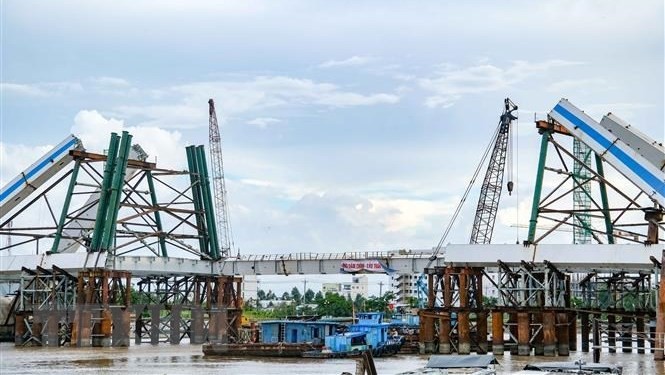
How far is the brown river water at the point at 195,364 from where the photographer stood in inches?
2400

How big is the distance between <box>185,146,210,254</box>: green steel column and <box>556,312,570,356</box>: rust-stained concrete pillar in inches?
1733

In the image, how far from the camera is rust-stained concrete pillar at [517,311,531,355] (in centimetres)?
7331

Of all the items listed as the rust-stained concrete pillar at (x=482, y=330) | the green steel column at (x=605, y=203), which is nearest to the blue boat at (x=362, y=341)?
the rust-stained concrete pillar at (x=482, y=330)

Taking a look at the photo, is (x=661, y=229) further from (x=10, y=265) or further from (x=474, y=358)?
(x=10, y=265)

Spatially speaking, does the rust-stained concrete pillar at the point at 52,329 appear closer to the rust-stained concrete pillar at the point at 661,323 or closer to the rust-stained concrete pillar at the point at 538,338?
the rust-stained concrete pillar at the point at 538,338

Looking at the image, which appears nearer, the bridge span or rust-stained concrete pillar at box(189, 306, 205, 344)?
the bridge span

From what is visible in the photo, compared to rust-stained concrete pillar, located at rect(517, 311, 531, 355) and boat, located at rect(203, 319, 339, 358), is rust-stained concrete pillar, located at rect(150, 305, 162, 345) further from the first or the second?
rust-stained concrete pillar, located at rect(517, 311, 531, 355)

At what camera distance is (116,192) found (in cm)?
9638

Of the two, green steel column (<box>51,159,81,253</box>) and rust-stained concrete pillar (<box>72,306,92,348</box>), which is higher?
green steel column (<box>51,159,81,253</box>)

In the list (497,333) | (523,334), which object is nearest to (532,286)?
(523,334)

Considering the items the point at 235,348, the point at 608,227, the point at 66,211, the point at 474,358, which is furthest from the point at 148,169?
the point at 474,358

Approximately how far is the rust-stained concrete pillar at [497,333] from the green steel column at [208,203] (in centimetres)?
4000

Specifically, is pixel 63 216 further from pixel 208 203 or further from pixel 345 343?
pixel 345 343

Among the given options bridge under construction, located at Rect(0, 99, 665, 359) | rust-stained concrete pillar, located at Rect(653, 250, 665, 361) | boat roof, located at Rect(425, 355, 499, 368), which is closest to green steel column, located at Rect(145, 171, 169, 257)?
bridge under construction, located at Rect(0, 99, 665, 359)
